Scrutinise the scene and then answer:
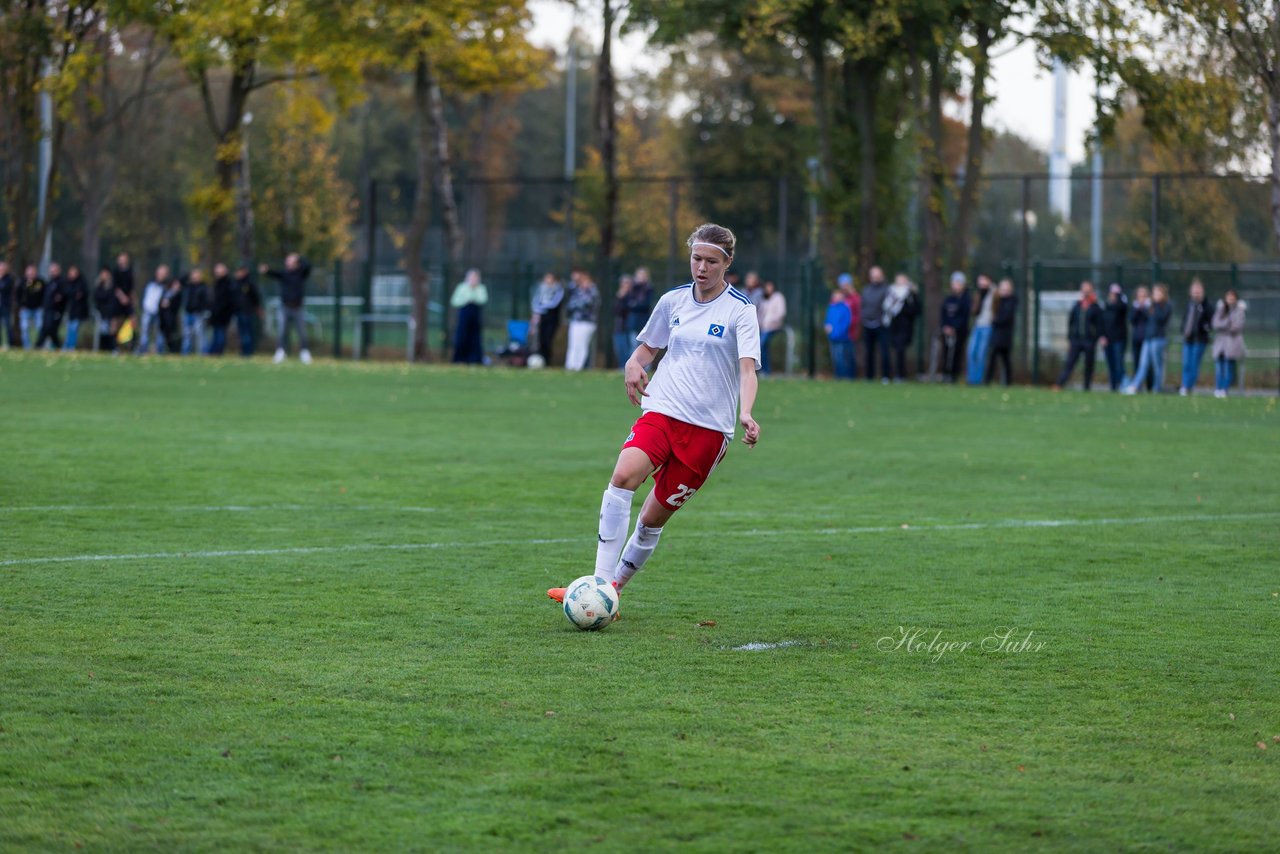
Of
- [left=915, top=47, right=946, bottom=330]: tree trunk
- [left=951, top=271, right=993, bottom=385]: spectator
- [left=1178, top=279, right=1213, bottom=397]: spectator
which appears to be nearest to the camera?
[left=1178, top=279, right=1213, bottom=397]: spectator

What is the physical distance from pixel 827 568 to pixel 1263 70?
20.7 meters

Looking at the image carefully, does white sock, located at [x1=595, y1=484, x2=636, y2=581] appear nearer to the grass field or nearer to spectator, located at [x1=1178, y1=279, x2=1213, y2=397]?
the grass field

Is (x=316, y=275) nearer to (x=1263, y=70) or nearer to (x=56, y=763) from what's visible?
(x=1263, y=70)

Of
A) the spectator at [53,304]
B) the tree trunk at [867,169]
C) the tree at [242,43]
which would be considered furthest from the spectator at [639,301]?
the spectator at [53,304]

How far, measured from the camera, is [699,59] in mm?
62656

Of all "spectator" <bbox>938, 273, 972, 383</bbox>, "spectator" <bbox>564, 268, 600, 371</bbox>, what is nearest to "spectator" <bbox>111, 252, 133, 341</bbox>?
"spectator" <bbox>564, 268, 600, 371</bbox>

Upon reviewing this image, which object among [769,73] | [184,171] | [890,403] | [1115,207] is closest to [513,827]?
[890,403]

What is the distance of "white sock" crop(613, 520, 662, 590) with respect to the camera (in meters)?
8.31

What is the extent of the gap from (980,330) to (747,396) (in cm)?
2443

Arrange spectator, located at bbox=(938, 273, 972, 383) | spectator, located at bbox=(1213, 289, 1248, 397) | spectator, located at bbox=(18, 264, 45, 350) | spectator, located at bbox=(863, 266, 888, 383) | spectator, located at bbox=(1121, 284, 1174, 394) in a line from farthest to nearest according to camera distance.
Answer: spectator, located at bbox=(18, 264, 45, 350) → spectator, located at bbox=(863, 266, 888, 383) → spectator, located at bbox=(938, 273, 972, 383) → spectator, located at bbox=(1121, 284, 1174, 394) → spectator, located at bbox=(1213, 289, 1248, 397)

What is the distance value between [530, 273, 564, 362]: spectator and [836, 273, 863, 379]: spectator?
A: 6230mm

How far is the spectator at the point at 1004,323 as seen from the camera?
99.8 ft

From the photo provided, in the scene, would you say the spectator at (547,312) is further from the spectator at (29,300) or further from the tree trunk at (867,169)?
the spectator at (29,300)

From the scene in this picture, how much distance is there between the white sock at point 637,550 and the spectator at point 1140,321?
907 inches
